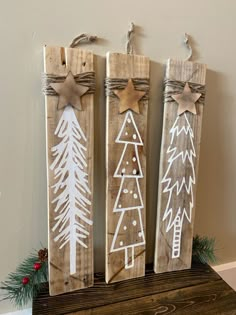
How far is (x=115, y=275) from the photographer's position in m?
0.98

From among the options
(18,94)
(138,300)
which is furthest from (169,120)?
(138,300)

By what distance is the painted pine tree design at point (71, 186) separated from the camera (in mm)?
859

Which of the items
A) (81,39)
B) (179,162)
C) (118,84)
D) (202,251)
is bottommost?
(202,251)

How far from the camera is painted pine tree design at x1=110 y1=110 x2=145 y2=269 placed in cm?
94

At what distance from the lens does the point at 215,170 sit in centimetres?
117

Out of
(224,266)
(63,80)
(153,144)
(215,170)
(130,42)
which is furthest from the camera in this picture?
(224,266)

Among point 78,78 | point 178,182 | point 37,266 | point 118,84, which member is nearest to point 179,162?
point 178,182

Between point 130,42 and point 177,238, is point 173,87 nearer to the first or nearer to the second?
point 130,42

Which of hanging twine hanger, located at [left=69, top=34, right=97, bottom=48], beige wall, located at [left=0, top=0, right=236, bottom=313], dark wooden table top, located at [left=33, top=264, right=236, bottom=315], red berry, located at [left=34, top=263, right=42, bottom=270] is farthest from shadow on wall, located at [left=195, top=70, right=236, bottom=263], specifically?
red berry, located at [left=34, top=263, right=42, bottom=270]

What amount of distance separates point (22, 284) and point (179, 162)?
2.21 feet

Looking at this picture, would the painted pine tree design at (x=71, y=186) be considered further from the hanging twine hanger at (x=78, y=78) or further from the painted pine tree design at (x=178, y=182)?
the painted pine tree design at (x=178, y=182)

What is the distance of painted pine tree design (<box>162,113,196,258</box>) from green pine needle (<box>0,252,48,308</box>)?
47 centimetres

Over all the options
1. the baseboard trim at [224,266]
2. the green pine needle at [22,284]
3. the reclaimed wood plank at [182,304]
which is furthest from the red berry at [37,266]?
the baseboard trim at [224,266]

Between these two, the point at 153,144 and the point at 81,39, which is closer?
the point at 81,39
